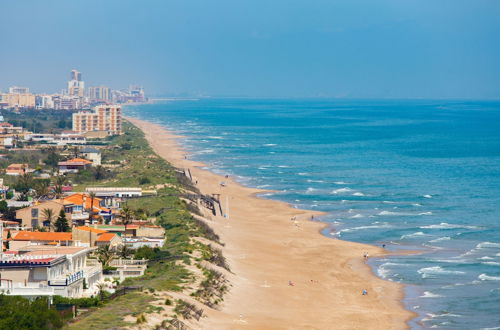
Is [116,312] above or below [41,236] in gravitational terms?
below

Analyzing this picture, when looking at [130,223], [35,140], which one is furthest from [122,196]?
[35,140]

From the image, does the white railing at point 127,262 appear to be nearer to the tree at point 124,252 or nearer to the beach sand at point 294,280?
the tree at point 124,252

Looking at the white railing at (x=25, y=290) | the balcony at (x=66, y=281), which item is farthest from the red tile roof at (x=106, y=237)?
the white railing at (x=25, y=290)

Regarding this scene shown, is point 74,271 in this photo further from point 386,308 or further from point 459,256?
point 459,256

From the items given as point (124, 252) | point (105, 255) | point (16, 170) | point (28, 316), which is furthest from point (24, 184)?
point (28, 316)

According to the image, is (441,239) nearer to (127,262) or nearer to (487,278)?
(487,278)
